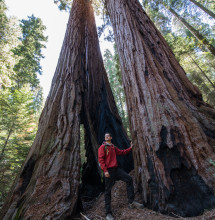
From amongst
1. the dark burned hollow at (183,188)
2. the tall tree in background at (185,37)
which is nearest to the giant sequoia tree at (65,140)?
the dark burned hollow at (183,188)

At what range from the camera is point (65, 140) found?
2.76 metres

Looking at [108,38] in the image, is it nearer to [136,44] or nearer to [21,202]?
[136,44]

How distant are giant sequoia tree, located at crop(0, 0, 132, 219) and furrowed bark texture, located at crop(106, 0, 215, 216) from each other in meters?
1.20

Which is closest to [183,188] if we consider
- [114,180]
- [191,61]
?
[114,180]

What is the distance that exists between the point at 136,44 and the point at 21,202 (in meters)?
3.46

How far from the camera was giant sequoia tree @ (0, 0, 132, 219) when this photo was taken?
2057 mm

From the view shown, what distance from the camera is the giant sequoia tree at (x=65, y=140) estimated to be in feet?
6.75

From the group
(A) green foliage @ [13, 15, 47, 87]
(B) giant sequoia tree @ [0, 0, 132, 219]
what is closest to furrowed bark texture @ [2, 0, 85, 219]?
(B) giant sequoia tree @ [0, 0, 132, 219]

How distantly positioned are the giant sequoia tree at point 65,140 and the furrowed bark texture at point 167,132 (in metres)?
1.20

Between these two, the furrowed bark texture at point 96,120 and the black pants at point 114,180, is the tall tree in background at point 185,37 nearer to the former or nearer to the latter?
the furrowed bark texture at point 96,120

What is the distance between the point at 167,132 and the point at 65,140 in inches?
72.8

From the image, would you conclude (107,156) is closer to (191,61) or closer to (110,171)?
(110,171)

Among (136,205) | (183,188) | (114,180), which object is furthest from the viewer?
(114,180)

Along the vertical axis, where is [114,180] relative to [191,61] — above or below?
below
